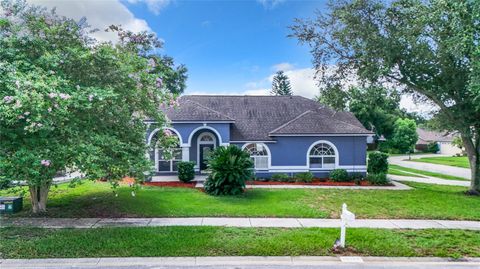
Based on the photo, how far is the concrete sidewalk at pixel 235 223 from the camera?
9445 millimetres

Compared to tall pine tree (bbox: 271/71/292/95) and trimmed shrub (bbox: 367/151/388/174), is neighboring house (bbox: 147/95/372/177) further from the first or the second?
tall pine tree (bbox: 271/71/292/95)

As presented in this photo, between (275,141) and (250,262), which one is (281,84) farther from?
(250,262)

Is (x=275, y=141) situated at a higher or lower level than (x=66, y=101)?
lower

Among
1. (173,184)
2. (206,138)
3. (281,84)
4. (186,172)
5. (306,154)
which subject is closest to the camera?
(173,184)

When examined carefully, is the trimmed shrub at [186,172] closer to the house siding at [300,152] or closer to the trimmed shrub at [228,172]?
the house siding at [300,152]

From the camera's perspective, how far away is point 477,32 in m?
12.2

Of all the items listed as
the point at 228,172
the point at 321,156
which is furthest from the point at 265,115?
the point at 228,172

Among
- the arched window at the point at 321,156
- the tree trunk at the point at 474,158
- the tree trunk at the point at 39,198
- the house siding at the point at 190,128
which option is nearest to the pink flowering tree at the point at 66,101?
the tree trunk at the point at 39,198

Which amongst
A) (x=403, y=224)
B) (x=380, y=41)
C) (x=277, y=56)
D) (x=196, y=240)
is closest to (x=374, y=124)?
(x=277, y=56)

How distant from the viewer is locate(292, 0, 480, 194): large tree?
14126mm

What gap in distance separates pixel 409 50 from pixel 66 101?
14389mm

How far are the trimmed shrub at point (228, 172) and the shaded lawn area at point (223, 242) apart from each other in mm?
5571

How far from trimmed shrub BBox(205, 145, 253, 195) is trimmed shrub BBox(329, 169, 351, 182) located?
6970 millimetres

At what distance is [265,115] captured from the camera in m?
23.4
